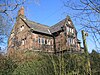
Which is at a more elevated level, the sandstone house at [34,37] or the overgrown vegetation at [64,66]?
the sandstone house at [34,37]

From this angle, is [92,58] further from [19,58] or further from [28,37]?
[28,37]

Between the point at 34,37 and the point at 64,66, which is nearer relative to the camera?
the point at 64,66

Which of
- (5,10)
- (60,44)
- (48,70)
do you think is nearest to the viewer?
(60,44)

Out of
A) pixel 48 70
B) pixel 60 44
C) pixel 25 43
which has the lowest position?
pixel 48 70

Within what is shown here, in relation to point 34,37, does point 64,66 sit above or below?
below

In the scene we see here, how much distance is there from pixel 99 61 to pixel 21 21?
82.3 ft

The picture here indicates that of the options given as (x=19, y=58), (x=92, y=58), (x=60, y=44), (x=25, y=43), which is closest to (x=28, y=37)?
(x=25, y=43)

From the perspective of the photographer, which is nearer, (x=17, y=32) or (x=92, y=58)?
(x=92, y=58)

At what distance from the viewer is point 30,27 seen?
2781 cm

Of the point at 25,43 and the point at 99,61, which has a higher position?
the point at 25,43

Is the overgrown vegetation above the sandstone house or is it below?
below

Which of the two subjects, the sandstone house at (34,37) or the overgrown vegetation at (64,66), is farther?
the sandstone house at (34,37)

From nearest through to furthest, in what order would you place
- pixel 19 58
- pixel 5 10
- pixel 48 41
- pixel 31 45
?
1. pixel 5 10
2. pixel 19 58
3. pixel 31 45
4. pixel 48 41

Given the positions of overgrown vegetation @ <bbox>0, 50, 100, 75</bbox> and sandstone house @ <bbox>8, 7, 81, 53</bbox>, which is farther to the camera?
sandstone house @ <bbox>8, 7, 81, 53</bbox>
